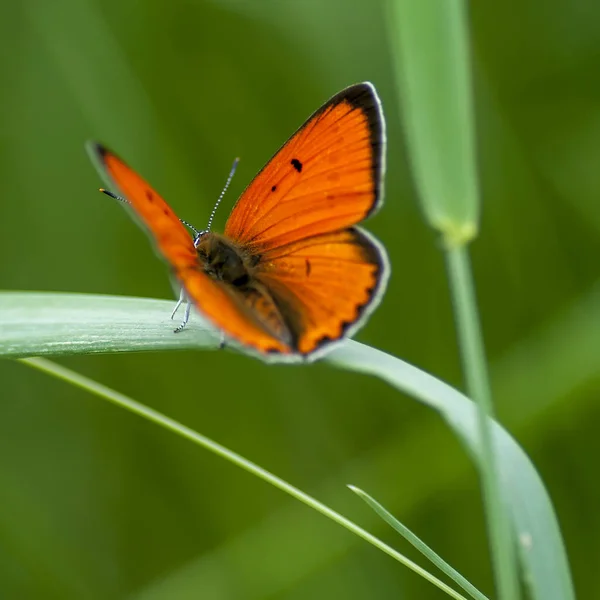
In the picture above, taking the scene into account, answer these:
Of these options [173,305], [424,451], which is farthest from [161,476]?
[173,305]

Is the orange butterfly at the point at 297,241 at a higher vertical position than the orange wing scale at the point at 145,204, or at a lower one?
lower

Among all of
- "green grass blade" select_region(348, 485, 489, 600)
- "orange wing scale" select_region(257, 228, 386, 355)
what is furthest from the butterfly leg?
"green grass blade" select_region(348, 485, 489, 600)

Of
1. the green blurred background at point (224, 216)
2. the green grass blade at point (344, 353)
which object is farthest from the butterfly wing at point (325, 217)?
the green blurred background at point (224, 216)

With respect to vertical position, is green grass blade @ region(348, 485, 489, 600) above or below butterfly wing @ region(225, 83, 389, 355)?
below

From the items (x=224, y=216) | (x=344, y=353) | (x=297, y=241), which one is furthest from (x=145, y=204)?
(x=224, y=216)

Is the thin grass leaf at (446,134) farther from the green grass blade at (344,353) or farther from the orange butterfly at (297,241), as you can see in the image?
the orange butterfly at (297,241)

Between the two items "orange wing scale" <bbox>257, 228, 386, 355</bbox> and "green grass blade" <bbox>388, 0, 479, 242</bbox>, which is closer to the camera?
"green grass blade" <bbox>388, 0, 479, 242</bbox>

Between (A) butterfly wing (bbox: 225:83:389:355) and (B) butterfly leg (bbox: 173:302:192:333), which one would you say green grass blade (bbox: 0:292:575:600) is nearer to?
(B) butterfly leg (bbox: 173:302:192:333)

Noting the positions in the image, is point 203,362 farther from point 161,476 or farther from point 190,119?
point 190,119
